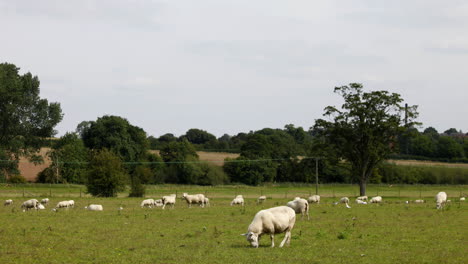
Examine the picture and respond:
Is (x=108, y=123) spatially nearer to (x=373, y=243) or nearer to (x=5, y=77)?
(x=5, y=77)

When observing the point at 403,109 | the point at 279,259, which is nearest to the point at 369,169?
the point at 403,109

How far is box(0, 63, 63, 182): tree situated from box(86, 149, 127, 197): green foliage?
2421 centimetres

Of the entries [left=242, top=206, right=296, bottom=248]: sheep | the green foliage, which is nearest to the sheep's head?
[left=242, top=206, right=296, bottom=248]: sheep

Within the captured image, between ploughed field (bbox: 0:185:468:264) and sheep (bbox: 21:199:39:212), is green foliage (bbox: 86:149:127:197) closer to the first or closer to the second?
sheep (bbox: 21:199:39:212)

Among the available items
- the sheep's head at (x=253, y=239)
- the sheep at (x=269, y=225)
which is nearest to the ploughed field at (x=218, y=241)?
the sheep's head at (x=253, y=239)

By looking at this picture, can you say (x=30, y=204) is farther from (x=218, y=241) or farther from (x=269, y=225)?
(x=269, y=225)

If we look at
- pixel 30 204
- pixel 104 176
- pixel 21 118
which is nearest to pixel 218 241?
pixel 30 204

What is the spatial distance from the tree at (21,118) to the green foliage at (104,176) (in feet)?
79.4

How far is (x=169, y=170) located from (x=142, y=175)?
74.6ft

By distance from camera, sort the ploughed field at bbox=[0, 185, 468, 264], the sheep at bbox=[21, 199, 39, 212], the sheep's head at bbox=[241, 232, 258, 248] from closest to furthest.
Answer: the ploughed field at bbox=[0, 185, 468, 264], the sheep's head at bbox=[241, 232, 258, 248], the sheep at bbox=[21, 199, 39, 212]

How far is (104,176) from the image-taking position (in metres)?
57.2

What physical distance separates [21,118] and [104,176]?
2843 centimetres

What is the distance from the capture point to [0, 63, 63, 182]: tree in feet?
252

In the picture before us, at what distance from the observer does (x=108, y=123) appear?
96375 millimetres
